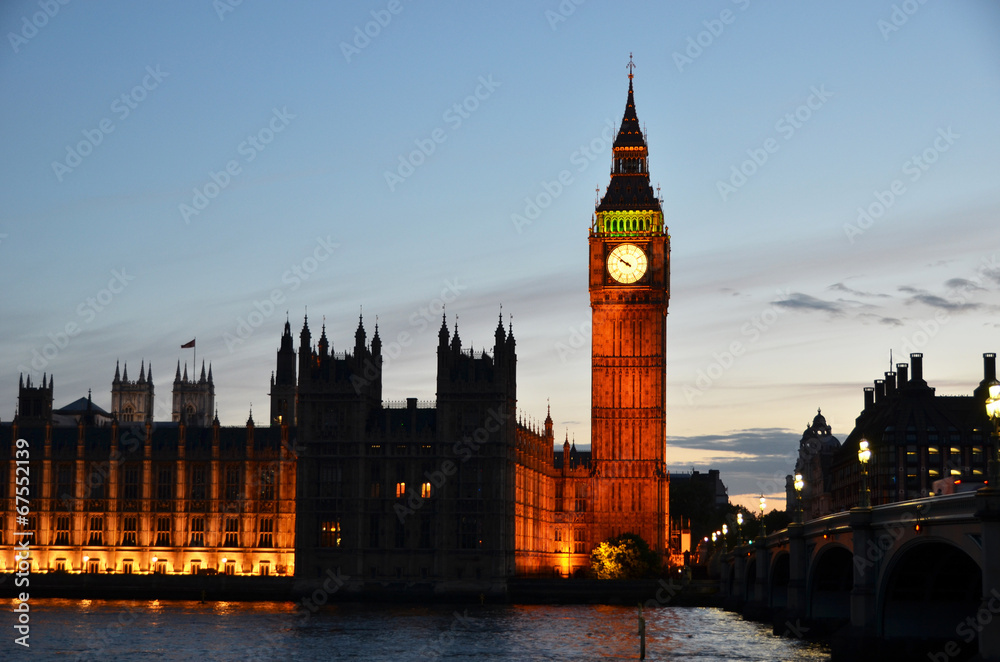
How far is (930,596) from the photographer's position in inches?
2229

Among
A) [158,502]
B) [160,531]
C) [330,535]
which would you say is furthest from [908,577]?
[158,502]

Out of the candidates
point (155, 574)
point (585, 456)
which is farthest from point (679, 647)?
point (585, 456)

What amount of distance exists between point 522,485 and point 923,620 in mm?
89626

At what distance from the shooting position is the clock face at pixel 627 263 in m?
165

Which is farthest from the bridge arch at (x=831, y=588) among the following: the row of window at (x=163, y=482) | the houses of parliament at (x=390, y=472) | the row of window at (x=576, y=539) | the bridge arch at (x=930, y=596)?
the row of window at (x=576, y=539)

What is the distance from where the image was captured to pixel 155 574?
137125mm

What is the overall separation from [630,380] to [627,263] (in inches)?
536

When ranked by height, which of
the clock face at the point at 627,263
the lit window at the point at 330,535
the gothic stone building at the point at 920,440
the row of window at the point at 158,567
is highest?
the clock face at the point at 627,263

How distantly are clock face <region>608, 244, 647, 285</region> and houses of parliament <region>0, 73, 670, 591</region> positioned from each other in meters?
0.17

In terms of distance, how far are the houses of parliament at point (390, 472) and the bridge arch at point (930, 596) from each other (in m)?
78.4

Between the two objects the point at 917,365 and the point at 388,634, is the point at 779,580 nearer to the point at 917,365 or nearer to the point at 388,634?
the point at 388,634

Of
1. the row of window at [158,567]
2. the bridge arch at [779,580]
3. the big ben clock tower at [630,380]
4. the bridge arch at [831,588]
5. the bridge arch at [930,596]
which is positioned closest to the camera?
the bridge arch at [930,596]

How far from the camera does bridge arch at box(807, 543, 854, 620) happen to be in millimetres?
74688

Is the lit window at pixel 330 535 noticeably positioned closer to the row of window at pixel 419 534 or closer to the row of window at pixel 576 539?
the row of window at pixel 419 534
